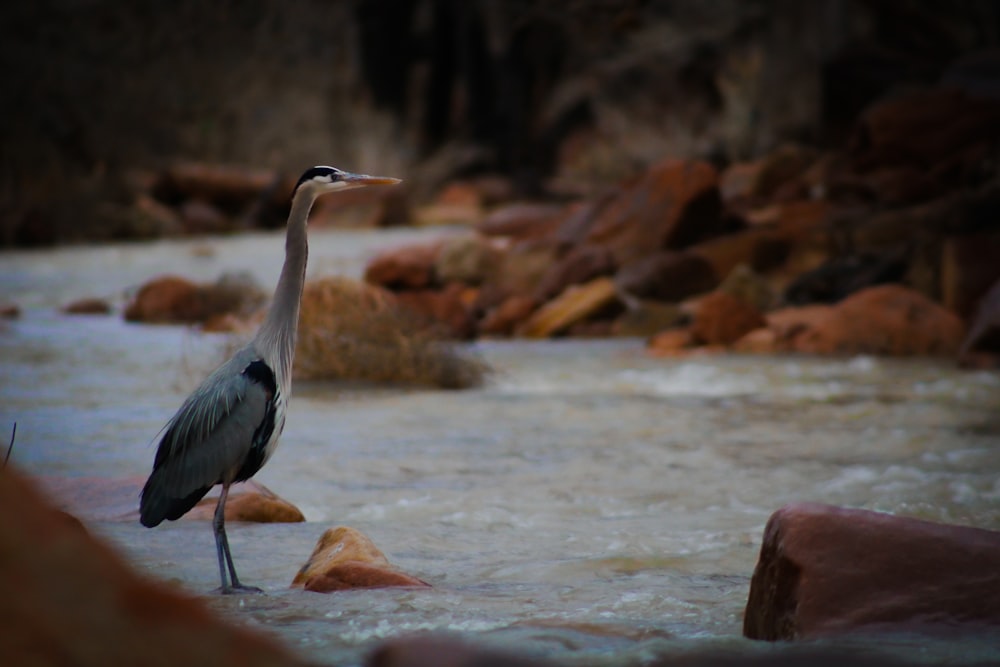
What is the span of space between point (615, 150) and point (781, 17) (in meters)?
5.75

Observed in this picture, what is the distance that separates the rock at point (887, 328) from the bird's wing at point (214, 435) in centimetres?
746

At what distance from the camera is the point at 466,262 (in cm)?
1408

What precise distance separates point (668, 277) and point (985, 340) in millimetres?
4065

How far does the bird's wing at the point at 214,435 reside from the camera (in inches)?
139

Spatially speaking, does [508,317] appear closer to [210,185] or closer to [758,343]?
[758,343]

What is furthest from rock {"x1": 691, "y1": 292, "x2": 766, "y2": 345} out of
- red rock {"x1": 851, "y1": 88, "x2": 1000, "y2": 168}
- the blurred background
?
the blurred background

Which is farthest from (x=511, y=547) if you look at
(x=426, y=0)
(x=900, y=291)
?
(x=426, y=0)

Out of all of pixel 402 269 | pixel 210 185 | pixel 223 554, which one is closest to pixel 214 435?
pixel 223 554

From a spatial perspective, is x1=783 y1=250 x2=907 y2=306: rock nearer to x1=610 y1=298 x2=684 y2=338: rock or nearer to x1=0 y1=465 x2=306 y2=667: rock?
x1=610 y1=298 x2=684 y2=338: rock

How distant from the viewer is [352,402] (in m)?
8.07

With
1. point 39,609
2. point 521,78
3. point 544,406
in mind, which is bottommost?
point 544,406

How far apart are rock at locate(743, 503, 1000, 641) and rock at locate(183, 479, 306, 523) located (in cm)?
211

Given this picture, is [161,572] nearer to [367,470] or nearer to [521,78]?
[367,470]

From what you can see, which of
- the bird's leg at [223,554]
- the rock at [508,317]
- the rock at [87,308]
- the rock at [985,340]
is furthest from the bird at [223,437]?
the rock at [87,308]
